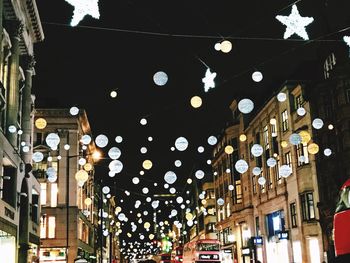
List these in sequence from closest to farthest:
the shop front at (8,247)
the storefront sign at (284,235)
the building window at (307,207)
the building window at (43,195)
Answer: the shop front at (8,247) < the building window at (307,207) < the storefront sign at (284,235) < the building window at (43,195)

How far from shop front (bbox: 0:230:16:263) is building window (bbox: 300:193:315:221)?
70.3ft

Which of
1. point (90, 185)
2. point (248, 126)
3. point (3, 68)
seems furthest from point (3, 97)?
point (90, 185)

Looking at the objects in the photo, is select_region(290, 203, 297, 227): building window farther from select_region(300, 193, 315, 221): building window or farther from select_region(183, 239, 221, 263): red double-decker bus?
select_region(183, 239, 221, 263): red double-decker bus

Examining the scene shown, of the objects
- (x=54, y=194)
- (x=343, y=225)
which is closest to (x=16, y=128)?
(x=343, y=225)

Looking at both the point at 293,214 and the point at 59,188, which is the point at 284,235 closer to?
the point at 293,214

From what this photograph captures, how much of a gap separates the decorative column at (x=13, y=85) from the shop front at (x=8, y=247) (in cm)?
554

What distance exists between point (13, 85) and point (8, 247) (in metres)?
9.51

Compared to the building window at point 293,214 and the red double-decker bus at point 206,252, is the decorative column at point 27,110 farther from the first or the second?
the building window at point 293,214

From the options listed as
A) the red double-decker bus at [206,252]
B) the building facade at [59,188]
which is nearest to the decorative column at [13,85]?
the building facade at [59,188]

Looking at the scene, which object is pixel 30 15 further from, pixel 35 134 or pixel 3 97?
pixel 35 134

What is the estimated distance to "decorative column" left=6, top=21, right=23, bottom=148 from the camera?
1206 inches

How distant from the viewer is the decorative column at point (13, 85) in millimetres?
30641

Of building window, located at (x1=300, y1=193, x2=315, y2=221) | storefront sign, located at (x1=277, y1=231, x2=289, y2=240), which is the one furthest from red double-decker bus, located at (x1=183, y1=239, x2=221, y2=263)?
building window, located at (x1=300, y1=193, x2=315, y2=221)

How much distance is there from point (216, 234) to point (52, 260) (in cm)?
3121
